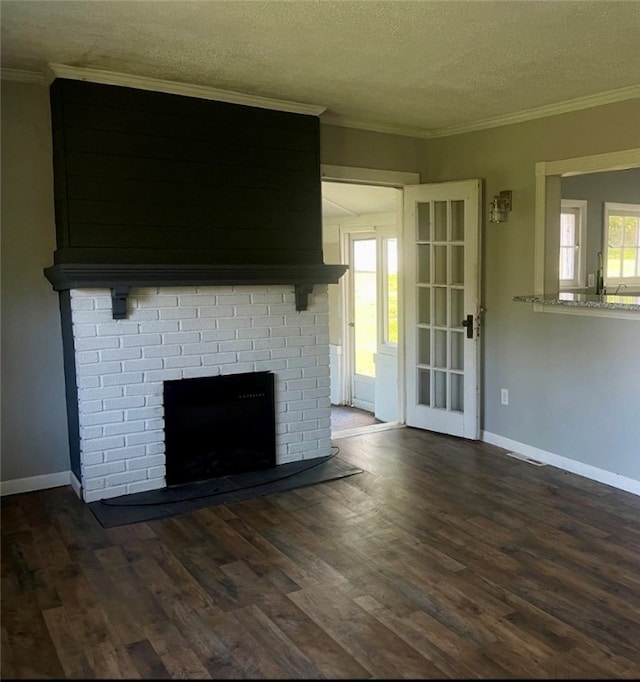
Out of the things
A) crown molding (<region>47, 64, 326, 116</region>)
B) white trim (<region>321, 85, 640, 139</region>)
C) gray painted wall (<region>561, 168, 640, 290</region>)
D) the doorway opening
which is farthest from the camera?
gray painted wall (<region>561, 168, 640, 290</region>)

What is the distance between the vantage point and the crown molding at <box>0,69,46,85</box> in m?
3.41

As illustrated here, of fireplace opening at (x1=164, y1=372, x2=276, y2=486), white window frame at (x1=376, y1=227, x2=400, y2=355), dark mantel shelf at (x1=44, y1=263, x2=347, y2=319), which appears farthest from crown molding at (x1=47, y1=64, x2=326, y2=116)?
white window frame at (x1=376, y1=227, x2=400, y2=355)

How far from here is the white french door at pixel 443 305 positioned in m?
4.70

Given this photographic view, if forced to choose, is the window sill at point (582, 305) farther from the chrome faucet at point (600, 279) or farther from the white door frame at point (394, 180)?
the chrome faucet at point (600, 279)

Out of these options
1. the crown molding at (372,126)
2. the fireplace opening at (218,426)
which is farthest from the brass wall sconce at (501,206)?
the fireplace opening at (218,426)

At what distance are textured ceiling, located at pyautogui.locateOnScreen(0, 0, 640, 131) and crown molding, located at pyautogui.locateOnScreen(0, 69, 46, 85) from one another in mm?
42

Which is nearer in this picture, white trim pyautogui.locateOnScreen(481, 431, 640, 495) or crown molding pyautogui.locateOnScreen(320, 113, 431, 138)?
white trim pyautogui.locateOnScreen(481, 431, 640, 495)

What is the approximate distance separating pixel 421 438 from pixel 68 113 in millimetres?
3286

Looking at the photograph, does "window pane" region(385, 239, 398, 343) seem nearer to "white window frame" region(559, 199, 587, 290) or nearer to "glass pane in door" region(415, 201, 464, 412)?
"glass pane in door" region(415, 201, 464, 412)

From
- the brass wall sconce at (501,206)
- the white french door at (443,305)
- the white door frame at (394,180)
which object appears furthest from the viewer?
the white french door at (443,305)

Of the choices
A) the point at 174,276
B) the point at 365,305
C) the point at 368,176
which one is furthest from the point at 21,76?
the point at 365,305

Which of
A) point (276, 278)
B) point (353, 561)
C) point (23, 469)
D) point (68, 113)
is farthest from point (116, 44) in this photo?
point (353, 561)

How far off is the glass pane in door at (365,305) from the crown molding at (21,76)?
4.03 m

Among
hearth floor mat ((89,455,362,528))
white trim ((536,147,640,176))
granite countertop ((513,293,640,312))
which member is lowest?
hearth floor mat ((89,455,362,528))
